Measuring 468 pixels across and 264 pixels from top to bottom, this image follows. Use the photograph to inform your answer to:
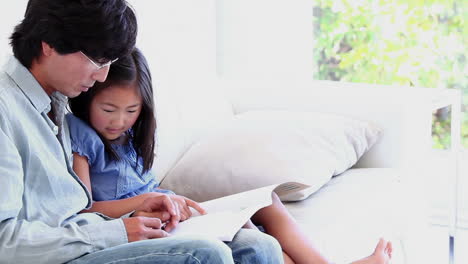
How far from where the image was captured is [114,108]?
1729 mm

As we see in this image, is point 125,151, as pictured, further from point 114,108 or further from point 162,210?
point 162,210

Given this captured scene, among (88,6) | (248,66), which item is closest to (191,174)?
(88,6)

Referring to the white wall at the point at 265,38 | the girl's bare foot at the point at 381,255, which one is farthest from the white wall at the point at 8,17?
the white wall at the point at 265,38

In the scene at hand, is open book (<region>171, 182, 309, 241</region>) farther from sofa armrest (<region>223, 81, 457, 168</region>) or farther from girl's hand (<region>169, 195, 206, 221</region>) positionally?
sofa armrest (<region>223, 81, 457, 168</region>)

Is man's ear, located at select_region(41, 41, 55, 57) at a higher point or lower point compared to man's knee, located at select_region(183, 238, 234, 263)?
higher

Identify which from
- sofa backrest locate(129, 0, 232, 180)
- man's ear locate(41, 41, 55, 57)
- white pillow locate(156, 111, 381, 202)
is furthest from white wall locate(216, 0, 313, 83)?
man's ear locate(41, 41, 55, 57)

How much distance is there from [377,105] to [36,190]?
133 cm

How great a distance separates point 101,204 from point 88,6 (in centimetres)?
51

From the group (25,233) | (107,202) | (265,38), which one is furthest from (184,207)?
(265,38)

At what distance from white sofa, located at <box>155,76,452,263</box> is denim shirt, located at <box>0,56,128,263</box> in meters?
0.71

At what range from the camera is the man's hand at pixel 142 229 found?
4.60 feet

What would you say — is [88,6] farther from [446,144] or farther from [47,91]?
[446,144]

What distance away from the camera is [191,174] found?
2154 mm

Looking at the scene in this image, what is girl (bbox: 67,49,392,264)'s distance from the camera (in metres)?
1.72
